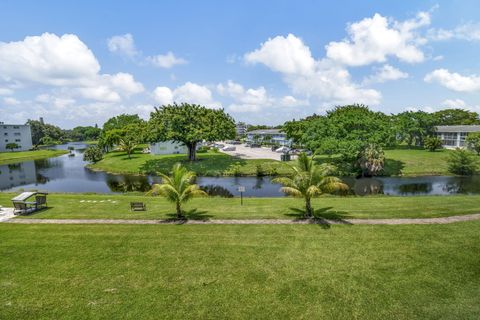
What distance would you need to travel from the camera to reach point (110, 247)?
1262 centimetres

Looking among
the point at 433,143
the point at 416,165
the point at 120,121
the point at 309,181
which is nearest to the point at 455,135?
the point at 433,143

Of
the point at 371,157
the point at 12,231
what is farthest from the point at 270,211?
the point at 371,157

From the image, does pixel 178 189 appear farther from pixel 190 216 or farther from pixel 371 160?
pixel 371 160

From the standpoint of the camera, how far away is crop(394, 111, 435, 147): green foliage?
227 ft

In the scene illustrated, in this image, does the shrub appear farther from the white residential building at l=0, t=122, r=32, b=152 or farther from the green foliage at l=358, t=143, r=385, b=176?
the white residential building at l=0, t=122, r=32, b=152

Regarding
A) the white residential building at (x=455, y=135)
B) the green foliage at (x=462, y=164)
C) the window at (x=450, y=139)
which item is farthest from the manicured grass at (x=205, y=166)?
the window at (x=450, y=139)

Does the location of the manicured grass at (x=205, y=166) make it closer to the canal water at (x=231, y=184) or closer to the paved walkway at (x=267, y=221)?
the canal water at (x=231, y=184)

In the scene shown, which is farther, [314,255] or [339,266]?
[314,255]

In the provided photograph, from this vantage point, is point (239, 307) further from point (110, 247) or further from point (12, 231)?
point (12, 231)

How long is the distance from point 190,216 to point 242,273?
7.71 m

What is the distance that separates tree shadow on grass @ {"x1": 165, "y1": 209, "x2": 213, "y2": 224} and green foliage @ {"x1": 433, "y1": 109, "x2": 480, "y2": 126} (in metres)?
98.4

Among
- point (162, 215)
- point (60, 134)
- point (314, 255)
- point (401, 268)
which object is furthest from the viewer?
point (60, 134)

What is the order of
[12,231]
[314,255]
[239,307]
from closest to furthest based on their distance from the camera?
[239,307]
[314,255]
[12,231]

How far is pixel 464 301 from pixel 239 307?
22.5 feet
